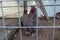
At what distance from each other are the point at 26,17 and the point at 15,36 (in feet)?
1.11

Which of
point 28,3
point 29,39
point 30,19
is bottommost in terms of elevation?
point 29,39

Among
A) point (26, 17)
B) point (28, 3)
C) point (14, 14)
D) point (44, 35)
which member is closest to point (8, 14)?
point (14, 14)

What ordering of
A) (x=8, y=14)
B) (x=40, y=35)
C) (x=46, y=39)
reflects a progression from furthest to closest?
1. (x=8, y=14)
2. (x=40, y=35)
3. (x=46, y=39)

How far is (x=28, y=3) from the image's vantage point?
106 inches

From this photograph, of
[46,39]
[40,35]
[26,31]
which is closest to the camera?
[46,39]

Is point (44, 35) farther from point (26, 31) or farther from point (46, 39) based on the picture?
point (26, 31)

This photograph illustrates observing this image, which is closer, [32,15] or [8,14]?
[32,15]

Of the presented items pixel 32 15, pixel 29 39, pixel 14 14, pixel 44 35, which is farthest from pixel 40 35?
pixel 14 14

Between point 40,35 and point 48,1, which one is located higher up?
point 48,1

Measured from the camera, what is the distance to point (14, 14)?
8.56 feet

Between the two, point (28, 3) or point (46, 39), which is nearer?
point (46, 39)

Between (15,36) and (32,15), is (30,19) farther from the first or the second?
(15,36)

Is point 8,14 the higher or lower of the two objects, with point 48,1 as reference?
lower

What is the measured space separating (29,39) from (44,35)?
214 millimetres
